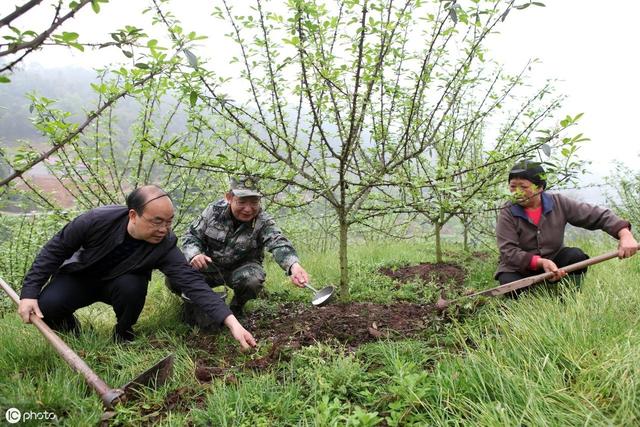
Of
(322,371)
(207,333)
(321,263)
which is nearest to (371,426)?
(322,371)

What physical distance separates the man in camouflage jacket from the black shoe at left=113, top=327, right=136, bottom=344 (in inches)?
27.7

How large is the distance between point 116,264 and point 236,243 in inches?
39.0

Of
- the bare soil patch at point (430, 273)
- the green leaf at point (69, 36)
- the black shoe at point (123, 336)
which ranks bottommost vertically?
the bare soil patch at point (430, 273)

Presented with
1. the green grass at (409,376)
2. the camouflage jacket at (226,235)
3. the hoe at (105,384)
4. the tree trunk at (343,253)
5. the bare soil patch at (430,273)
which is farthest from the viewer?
the bare soil patch at (430,273)

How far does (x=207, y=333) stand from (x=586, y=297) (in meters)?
2.76

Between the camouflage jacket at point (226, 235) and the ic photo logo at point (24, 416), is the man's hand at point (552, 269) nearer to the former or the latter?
the camouflage jacket at point (226, 235)

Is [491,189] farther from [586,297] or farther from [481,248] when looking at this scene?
[481,248]

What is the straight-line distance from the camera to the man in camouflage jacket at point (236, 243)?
3.59 meters

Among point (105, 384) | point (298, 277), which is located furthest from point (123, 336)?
point (298, 277)

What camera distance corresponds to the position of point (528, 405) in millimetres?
1701

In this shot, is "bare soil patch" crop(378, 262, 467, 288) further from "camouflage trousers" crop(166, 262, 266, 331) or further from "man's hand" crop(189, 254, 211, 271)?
"man's hand" crop(189, 254, 211, 271)

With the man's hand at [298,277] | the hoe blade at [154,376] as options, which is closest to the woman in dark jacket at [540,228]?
the man's hand at [298,277]

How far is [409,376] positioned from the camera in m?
2.03

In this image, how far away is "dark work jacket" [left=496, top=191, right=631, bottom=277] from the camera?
3.51 metres
